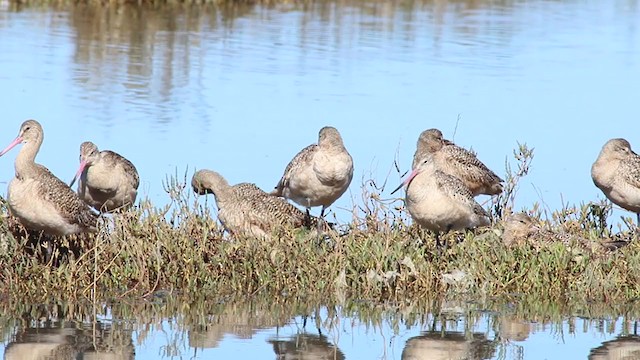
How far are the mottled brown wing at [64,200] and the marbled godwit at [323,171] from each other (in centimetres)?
234

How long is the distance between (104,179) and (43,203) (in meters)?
2.18

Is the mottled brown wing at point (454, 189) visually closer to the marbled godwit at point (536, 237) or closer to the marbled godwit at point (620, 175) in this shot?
the marbled godwit at point (536, 237)

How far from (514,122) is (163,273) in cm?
1032

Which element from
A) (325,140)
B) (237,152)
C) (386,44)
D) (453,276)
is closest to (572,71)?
(386,44)

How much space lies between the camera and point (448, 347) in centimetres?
1009

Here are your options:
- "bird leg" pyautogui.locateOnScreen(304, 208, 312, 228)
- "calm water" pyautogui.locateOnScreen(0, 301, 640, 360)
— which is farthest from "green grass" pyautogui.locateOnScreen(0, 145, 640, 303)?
"bird leg" pyautogui.locateOnScreen(304, 208, 312, 228)

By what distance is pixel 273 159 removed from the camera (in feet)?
57.3

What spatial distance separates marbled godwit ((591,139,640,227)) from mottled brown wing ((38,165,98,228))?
473 cm

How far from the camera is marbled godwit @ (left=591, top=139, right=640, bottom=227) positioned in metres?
13.4

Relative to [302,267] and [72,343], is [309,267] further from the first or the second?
[72,343]

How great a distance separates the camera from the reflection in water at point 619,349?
9.88m

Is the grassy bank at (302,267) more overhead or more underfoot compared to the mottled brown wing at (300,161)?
more underfoot

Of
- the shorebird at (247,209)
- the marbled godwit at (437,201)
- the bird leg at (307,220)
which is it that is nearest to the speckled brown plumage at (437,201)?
the marbled godwit at (437,201)

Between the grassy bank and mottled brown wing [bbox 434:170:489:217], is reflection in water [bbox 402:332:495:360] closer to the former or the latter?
the grassy bank
